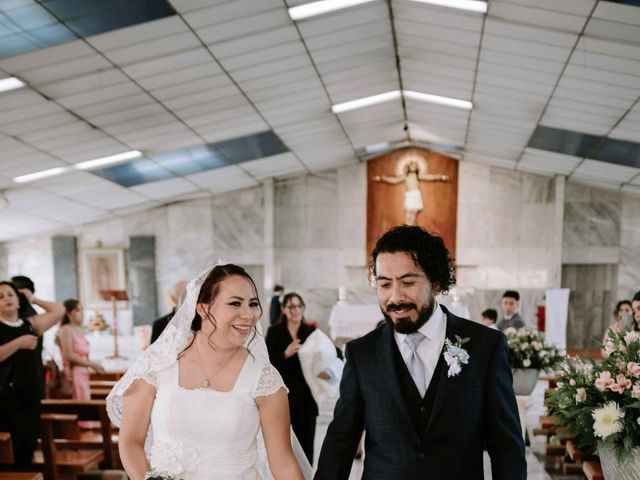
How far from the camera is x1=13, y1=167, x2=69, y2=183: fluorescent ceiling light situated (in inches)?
307

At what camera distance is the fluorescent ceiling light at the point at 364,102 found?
846 cm

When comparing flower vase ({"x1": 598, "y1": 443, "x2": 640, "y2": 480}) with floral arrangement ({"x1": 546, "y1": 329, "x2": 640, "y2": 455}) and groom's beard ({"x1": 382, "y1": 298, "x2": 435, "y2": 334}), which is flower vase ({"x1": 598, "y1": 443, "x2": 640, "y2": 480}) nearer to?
floral arrangement ({"x1": 546, "y1": 329, "x2": 640, "y2": 455})

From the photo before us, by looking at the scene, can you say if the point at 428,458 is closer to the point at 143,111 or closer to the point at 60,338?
the point at 60,338

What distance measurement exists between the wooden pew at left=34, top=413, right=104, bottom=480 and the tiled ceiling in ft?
10.0

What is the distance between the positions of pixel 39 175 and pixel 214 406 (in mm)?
7151

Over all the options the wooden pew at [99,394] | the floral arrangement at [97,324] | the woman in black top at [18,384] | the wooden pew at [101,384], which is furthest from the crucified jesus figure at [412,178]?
the woman in black top at [18,384]

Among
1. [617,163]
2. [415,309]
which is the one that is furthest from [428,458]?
[617,163]

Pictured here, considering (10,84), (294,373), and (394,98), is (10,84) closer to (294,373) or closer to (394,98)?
(294,373)

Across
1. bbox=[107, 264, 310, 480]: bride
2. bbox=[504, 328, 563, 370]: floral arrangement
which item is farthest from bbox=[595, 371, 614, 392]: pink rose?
bbox=[504, 328, 563, 370]: floral arrangement

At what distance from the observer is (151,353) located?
2250 millimetres

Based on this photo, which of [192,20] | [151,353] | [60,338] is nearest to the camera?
[151,353]

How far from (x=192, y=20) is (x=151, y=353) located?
349cm

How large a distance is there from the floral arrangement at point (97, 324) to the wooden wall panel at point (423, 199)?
637cm

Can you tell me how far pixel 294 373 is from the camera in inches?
162
